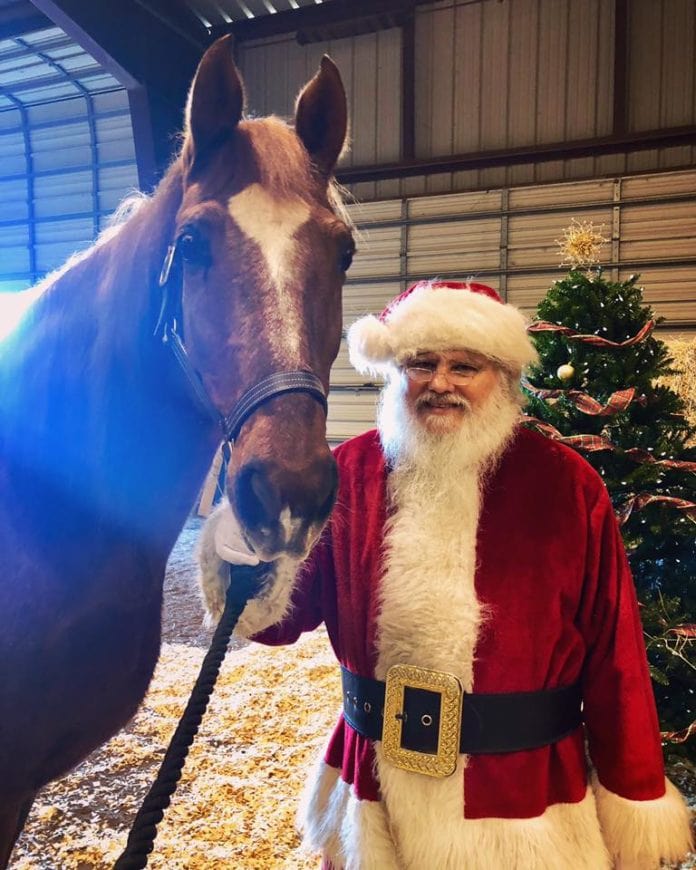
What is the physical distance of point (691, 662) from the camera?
1.97 metres

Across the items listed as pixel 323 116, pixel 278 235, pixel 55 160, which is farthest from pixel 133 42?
pixel 278 235

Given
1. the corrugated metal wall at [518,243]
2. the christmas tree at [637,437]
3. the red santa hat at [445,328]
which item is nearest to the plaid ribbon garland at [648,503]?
the christmas tree at [637,437]

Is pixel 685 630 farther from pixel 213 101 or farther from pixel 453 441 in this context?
pixel 213 101

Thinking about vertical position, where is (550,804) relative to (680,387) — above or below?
below

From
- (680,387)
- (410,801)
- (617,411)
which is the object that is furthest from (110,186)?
(410,801)

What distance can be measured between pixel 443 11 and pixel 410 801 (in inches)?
305

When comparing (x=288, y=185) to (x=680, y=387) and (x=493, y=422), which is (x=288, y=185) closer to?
(x=493, y=422)

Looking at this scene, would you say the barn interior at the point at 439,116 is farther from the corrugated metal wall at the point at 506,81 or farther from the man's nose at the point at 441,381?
the man's nose at the point at 441,381

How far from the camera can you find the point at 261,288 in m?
0.81

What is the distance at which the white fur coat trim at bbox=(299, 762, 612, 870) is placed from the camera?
3.15ft

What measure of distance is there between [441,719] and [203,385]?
26.1 inches

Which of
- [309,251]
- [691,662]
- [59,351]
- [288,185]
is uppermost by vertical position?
[288,185]

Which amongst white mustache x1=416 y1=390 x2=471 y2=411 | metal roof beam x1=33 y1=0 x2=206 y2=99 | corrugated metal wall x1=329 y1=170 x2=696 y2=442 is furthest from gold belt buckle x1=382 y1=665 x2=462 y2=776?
corrugated metal wall x1=329 y1=170 x2=696 y2=442

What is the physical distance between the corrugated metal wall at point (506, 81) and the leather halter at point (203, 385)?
6.88 m
